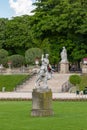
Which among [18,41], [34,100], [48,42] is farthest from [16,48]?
[34,100]

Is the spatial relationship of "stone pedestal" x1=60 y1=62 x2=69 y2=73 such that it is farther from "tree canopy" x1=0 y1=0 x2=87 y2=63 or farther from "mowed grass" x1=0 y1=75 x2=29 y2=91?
"mowed grass" x1=0 y1=75 x2=29 y2=91

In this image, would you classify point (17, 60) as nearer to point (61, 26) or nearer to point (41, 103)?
point (61, 26)

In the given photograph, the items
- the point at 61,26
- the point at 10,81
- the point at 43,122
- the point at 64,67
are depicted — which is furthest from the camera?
the point at 61,26

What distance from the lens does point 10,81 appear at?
174 feet

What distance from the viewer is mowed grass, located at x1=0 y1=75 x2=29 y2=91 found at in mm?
51159

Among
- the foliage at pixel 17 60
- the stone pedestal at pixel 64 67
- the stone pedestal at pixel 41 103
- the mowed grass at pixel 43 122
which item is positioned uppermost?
the foliage at pixel 17 60

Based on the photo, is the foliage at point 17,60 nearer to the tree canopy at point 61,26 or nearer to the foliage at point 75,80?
the tree canopy at point 61,26

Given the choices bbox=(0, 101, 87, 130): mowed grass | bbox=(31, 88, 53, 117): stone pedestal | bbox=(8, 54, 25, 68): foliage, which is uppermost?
bbox=(8, 54, 25, 68): foliage

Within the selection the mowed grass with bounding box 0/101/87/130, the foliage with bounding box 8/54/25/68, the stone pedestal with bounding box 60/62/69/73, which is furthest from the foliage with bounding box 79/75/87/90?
the foliage with bounding box 8/54/25/68

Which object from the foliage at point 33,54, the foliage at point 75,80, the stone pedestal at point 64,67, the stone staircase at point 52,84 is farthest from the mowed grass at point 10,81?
the foliage at point 33,54

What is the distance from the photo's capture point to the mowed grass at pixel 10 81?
51159 mm

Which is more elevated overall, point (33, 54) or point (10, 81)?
point (33, 54)

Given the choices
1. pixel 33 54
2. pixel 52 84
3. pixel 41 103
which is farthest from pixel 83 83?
pixel 41 103

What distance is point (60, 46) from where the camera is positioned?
65562mm
